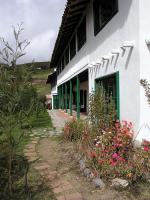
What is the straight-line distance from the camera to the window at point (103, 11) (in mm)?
9496

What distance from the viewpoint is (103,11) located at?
10992 millimetres

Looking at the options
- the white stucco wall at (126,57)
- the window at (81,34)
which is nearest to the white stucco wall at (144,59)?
the white stucco wall at (126,57)

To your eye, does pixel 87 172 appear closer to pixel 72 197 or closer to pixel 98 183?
pixel 98 183

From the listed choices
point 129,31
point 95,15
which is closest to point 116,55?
point 129,31

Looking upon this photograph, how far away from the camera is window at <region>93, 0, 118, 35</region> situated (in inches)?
374

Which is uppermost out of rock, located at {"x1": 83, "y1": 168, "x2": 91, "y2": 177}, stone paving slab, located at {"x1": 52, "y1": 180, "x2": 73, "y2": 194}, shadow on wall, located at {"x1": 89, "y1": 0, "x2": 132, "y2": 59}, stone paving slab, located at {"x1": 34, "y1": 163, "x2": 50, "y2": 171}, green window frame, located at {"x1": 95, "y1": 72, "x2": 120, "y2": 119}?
shadow on wall, located at {"x1": 89, "y1": 0, "x2": 132, "y2": 59}

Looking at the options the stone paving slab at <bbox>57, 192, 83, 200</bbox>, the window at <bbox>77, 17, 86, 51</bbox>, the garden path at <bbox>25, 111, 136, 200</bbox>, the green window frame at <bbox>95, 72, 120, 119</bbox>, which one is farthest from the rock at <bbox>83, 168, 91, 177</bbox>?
the window at <bbox>77, 17, 86, 51</bbox>

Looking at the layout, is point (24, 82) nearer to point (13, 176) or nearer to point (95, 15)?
point (13, 176)

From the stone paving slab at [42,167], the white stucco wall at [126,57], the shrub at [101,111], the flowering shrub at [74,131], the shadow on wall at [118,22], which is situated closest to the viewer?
the stone paving slab at [42,167]

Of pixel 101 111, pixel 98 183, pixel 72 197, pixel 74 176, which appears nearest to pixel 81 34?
pixel 101 111

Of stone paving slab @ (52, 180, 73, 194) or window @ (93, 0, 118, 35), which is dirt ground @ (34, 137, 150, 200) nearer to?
stone paving slab @ (52, 180, 73, 194)

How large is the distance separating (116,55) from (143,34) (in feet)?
5.89

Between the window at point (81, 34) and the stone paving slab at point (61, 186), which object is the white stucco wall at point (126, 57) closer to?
the stone paving slab at point (61, 186)

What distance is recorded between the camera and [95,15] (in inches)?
471
